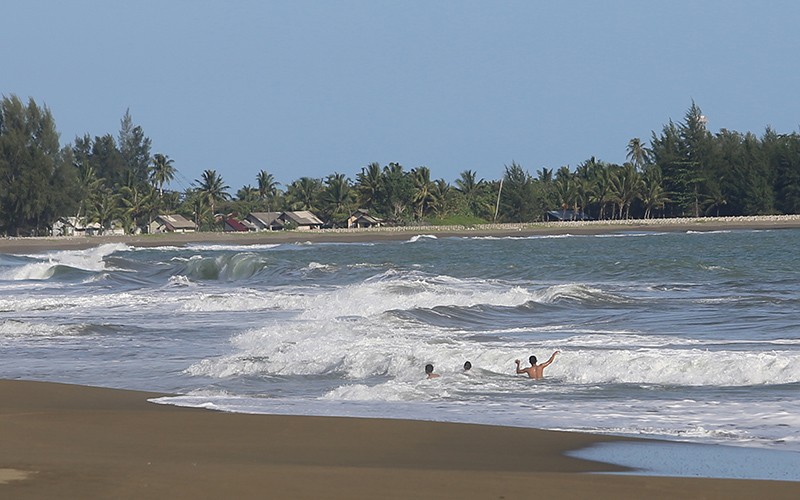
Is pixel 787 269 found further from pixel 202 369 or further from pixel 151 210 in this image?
pixel 151 210

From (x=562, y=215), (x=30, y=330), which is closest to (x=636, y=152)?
(x=562, y=215)

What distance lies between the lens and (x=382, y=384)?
12531 millimetres

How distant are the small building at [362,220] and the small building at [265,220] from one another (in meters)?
6.34

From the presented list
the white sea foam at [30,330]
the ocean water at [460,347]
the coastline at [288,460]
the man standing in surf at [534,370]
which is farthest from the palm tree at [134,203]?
the coastline at [288,460]

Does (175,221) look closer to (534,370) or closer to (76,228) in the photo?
(76,228)

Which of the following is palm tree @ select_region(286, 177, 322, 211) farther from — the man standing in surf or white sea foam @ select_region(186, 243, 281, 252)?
the man standing in surf

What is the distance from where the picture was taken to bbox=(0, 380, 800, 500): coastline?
6.59 metres

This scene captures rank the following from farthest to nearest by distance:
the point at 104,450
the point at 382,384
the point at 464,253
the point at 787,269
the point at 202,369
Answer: the point at 464,253 → the point at 787,269 → the point at 202,369 → the point at 382,384 → the point at 104,450

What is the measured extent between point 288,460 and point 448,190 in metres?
93.3

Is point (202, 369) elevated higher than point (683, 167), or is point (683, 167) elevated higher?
point (683, 167)

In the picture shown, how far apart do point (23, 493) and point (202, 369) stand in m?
7.45

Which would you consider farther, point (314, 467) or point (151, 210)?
point (151, 210)

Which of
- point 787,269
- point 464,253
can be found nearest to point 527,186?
point 464,253

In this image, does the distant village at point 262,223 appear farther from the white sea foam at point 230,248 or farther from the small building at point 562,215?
the white sea foam at point 230,248
